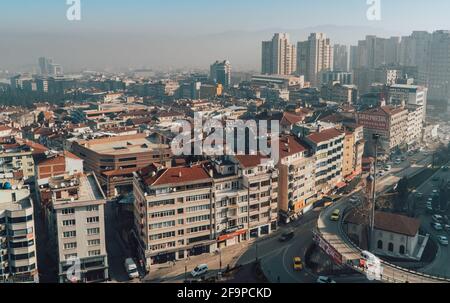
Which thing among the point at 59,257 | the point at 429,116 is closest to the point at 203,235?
the point at 59,257

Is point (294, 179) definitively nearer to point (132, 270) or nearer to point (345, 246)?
point (345, 246)

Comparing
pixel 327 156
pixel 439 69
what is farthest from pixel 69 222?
pixel 439 69

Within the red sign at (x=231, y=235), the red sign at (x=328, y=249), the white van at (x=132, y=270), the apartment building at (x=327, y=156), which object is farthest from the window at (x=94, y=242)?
the apartment building at (x=327, y=156)

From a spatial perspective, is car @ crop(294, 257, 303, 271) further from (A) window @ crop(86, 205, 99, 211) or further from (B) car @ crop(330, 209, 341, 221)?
(A) window @ crop(86, 205, 99, 211)

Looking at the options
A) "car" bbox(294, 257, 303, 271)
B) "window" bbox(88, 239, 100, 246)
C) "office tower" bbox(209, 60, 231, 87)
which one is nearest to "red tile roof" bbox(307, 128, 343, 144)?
"car" bbox(294, 257, 303, 271)

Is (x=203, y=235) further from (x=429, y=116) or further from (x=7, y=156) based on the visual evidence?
(x=429, y=116)
